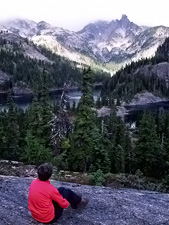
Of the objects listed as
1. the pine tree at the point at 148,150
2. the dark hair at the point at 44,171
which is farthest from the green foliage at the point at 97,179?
the pine tree at the point at 148,150

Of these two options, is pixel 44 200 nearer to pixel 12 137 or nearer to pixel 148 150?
pixel 148 150

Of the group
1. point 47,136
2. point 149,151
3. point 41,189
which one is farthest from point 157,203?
point 149,151

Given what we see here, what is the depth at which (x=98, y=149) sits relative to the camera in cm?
3681

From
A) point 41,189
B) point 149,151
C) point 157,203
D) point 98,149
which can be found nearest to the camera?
point 41,189

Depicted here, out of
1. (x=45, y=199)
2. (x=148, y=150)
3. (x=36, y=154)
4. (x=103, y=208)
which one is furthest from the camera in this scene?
(x=148, y=150)

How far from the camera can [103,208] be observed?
38.3 ft

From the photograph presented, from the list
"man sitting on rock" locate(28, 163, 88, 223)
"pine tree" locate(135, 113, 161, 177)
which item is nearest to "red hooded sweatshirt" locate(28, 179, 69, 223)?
"man sitting on rock" locate(28, 163, 88, 223)

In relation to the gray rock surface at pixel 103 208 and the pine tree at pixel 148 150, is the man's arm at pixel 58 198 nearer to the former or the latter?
the gray rock surface at pixel 103 208

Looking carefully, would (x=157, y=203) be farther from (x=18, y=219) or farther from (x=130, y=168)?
(x=130, y=168)

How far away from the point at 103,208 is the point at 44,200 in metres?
3.26

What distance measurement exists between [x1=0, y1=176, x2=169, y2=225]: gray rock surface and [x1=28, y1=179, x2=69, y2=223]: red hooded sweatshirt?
510mm

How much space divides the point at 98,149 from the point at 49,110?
1078 centimetres

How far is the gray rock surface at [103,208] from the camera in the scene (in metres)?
10.5

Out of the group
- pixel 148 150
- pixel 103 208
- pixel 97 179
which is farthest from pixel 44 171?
pixel 148 150
